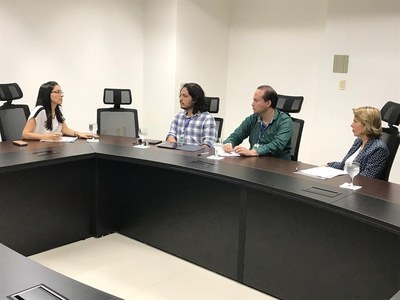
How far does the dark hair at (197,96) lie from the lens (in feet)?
12.6

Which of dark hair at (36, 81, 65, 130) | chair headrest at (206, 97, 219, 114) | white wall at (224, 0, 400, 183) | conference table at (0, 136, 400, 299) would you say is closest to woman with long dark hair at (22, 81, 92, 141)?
dark hair at (36, 81, 65, 130)

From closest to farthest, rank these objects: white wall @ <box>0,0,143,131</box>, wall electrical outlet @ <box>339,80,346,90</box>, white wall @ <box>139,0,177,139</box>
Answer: white wall @ <box>0,0,143,131</box>
wall electrical outlet @ <box>339,80,346,90</box>
white wall @ <box>139,0,177,139</box>

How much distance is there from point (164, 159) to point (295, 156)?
127 centimetres

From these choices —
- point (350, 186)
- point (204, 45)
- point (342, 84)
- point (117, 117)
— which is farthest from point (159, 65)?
point (350, 186)

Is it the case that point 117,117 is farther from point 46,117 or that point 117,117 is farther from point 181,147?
point 181,147

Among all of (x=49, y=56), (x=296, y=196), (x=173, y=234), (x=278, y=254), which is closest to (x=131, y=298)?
(x=173, y=234)

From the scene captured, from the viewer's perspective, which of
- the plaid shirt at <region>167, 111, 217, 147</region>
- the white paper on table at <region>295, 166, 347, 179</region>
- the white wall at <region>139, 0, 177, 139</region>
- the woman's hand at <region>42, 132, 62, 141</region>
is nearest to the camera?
the white paper on table at <region>295, 166, 347, 179</region>

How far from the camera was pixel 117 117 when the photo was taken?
15.0ft

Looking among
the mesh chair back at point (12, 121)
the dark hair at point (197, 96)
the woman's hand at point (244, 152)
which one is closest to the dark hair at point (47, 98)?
the mesh chair back at point (12, 121)

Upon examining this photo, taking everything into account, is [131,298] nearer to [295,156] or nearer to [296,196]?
[296,196]

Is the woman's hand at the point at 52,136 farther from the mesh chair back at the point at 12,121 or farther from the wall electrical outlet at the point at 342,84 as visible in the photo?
the wall electrical outlet at the point at 342,84

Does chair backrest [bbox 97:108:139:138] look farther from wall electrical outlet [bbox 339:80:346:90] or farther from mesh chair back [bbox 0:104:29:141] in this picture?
wall electrical outlet [bbox 339:80:346:90]

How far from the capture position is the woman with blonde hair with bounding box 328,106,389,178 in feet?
9.51

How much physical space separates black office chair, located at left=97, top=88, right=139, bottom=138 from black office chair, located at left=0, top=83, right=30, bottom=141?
713 millimetres
